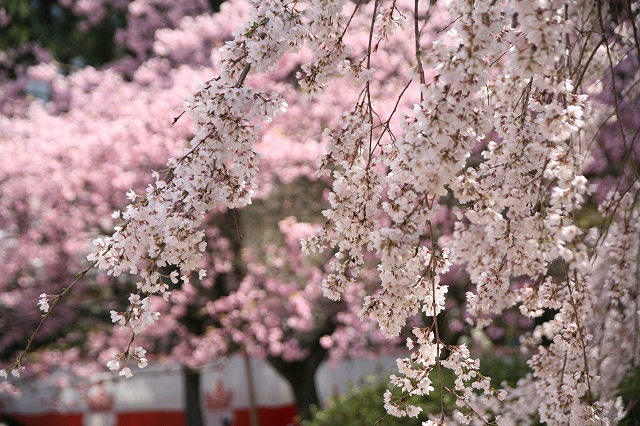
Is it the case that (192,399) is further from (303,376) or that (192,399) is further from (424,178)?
(424,178)

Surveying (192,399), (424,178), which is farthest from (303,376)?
(424,178)

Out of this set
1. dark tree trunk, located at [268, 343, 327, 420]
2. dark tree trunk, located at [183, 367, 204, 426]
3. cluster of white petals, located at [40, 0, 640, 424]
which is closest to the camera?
cluster of white petals, located at [40, 0, 640, 424]


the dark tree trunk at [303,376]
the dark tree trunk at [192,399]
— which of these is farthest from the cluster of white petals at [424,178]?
the dark tree trunk at [192,399]

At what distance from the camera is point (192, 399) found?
11.4 metres

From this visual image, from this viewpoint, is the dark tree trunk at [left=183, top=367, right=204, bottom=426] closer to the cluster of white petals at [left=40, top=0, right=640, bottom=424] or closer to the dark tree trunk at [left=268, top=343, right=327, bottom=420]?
the dark tree trunk at [left=268, top=343, right=327, bottom=420]

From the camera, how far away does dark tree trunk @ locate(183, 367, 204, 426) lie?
11.4m

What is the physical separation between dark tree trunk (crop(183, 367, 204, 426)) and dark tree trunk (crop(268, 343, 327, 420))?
1.42m

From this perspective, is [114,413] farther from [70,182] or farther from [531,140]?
[531,140]

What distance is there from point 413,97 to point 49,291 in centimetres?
561

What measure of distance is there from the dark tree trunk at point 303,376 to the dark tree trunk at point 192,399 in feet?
4.64

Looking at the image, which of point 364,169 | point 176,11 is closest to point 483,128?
point 364,169

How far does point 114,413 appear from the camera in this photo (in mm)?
14391

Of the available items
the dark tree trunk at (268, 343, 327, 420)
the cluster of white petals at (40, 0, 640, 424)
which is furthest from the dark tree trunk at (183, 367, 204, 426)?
the cluster of white petals at (40, 0, 640, 424)

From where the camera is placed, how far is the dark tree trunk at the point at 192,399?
37.5 ft
